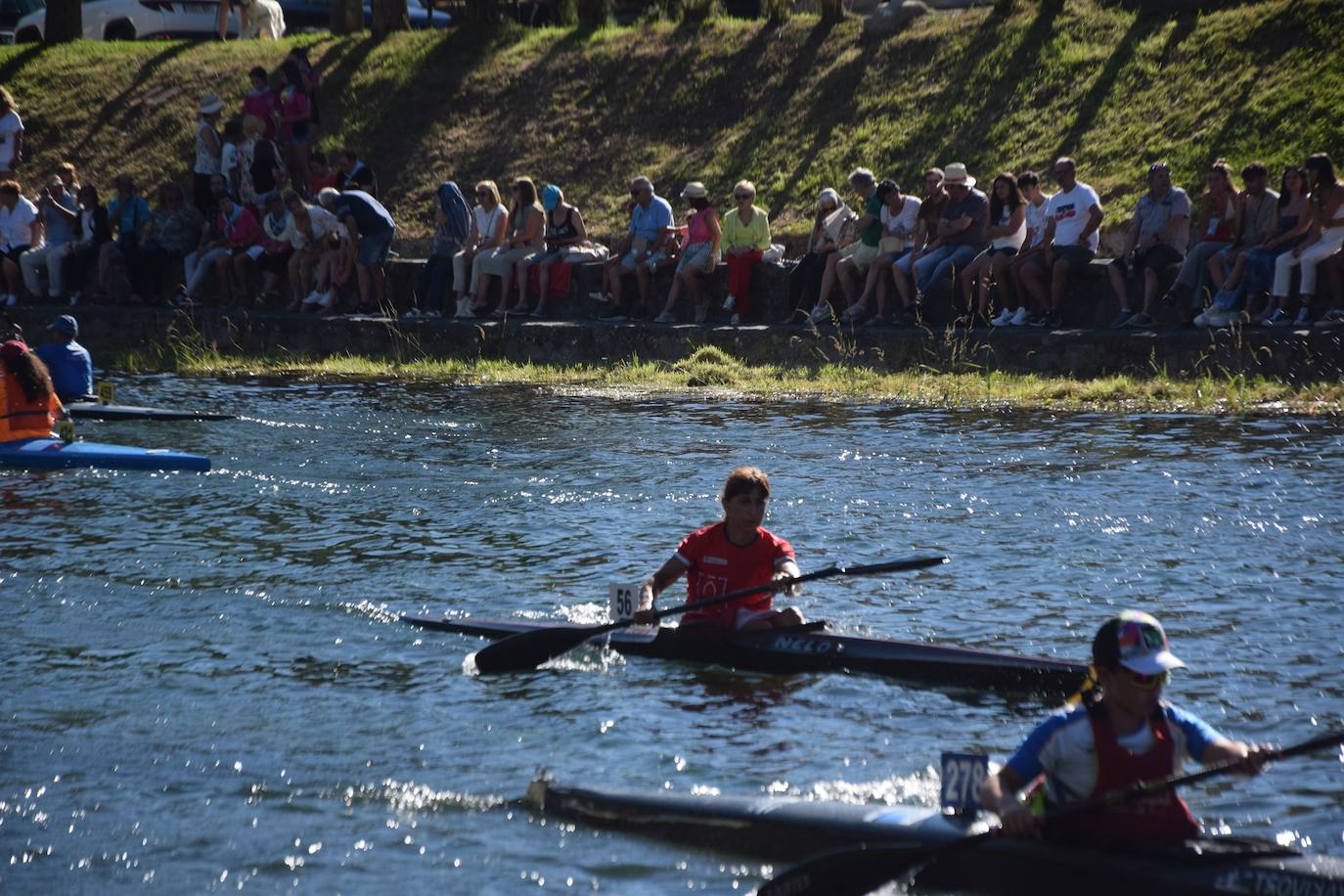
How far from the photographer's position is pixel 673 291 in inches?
791

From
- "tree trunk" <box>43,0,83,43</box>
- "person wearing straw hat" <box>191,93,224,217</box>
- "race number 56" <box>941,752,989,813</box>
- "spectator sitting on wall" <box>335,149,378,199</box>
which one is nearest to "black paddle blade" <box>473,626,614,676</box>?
"race number 56" <box>941,752,989,813</box>

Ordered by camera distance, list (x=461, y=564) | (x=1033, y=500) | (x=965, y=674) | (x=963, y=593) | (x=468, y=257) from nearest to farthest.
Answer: (x=965, y=674) < (x=963, y=593) < (x=461, y=564) < (x=1033, y=500) < (x=468, y=257)

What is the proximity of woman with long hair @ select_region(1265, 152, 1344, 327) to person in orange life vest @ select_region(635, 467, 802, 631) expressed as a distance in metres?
8.36

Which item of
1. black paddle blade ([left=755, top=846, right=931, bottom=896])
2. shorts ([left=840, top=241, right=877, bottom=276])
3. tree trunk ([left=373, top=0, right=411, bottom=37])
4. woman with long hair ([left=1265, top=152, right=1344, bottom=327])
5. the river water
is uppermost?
tree trunk ([left=373, top=0, right=411, bottom=37])

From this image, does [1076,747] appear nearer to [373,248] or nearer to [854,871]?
[854,871]

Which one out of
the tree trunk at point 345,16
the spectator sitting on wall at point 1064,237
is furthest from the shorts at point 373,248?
the tree trunk at point 345,16

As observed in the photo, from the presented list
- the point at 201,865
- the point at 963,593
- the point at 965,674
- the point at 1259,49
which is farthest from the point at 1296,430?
the point at 201,865

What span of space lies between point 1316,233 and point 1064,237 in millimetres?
2594

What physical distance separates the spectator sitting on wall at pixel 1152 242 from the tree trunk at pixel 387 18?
17.3 m

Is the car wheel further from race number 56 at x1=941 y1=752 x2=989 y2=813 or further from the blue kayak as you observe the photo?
race number 56 at x1=941 y1=752 x2=989 y2=813

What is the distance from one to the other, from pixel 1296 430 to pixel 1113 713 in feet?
30.8

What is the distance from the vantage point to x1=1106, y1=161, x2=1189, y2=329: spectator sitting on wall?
54.2 ft

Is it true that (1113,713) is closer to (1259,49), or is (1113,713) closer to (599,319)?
(599,319)

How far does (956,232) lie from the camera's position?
58.7ft
